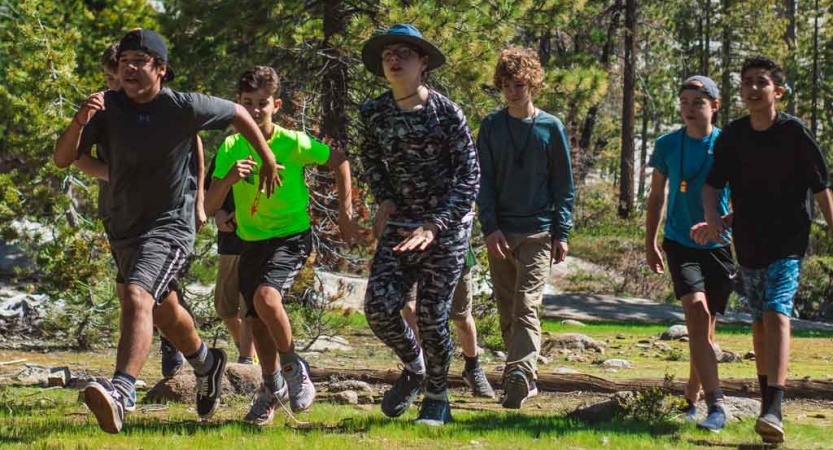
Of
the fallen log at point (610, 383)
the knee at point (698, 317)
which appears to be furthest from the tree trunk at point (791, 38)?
the knee at point (698, 317)

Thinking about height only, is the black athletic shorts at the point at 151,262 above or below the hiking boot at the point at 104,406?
above

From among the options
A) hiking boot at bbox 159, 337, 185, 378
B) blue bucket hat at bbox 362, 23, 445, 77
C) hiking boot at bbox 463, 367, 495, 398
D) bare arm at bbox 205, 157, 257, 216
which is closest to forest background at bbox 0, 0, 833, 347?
hiking boot at bbox 159, 337, 185, 378

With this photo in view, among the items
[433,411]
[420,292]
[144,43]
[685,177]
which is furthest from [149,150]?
[685,177]

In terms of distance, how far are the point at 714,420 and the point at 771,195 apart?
4.19 ft

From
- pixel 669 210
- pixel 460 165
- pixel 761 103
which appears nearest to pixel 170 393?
pixel 460 165

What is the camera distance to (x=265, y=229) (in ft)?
23.4

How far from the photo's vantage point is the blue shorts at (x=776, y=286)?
6.44 meters

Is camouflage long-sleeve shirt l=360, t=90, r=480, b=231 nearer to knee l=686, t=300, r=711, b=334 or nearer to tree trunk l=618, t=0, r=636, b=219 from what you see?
knee l=686, t=300, r=711, b=334

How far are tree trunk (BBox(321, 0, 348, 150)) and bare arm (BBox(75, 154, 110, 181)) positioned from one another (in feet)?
27.6

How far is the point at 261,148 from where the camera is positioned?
6.18 meters

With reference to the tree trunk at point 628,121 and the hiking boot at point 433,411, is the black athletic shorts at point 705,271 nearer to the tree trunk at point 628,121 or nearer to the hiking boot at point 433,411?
the hiking boot at point 433,411

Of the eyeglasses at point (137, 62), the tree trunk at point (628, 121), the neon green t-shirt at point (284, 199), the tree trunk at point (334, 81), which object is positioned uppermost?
the tree trunk at point (628, 121)

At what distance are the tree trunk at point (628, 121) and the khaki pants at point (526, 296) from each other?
2928cm

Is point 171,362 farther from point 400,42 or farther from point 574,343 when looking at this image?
point 574,343
